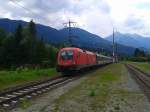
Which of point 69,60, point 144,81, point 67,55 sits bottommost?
point 144,81

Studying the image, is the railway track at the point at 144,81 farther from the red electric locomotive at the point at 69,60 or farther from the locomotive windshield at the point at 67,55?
the locomotive windshield at the point at 67,55

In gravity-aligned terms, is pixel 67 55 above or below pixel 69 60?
above

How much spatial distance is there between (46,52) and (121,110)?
103913mm

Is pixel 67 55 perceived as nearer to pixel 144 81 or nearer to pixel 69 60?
pixel 69 60

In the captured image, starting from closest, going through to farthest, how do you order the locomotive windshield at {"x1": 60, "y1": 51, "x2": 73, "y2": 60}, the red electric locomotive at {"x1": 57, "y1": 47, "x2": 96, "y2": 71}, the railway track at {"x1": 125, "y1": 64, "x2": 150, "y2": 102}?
the railway track at {"x1": 125, "y1": 64, "x2": 150, "y2": 102} → the red electric locomotive at {"x1": 57, "y1": 47, "x2": 96, "y2": 71} → the locomotive windshield at {"x1": 60, "y1": 51, "x2": 73, "y2": 60}

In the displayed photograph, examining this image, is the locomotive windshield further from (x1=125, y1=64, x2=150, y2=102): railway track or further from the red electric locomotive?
(x1=125, y1=64, x2=150, y2=102): railway track

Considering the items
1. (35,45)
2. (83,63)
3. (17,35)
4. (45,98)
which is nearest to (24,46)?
(17,35)

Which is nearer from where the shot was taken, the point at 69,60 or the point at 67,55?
the point at 69,60

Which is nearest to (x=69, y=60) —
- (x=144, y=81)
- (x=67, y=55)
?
(x=67, y=55)

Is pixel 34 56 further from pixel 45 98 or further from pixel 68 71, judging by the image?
pixel 45 98

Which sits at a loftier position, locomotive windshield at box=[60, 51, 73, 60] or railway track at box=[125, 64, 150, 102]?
locomotive windshield at box=[60, 51, 73, 60]

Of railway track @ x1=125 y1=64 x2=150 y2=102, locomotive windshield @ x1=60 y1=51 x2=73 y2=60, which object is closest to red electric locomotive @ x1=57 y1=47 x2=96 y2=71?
locomotive windshield @ x1=60 y1=51 x2=73 y2=60

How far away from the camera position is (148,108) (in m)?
13.9

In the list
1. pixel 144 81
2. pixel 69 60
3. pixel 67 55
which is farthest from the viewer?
pixel 67 55
